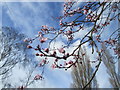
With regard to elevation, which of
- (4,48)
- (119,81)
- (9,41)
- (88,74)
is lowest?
→ (119,81)

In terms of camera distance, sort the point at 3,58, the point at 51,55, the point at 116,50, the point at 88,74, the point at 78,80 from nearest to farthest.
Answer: the point at 51,55 < the point at 116,50 < the point at 3,58 < the point at 88,74 < the point at 78,80

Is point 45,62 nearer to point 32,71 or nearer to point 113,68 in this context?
point 32,71

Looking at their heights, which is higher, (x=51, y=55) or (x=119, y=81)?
(x=51, y=55)

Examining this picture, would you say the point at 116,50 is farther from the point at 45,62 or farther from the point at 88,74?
the point at 88,74

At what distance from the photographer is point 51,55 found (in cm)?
76

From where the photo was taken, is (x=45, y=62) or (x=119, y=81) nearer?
(x=45, y=62)

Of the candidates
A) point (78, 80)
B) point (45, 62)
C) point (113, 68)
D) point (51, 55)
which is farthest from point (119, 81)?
point (51, 55)

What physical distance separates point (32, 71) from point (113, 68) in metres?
8.24

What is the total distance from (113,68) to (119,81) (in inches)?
62.3

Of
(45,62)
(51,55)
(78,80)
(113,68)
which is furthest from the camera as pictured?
(113,68)

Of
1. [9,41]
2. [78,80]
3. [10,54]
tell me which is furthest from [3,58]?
[78,80]

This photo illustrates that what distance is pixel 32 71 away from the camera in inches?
322

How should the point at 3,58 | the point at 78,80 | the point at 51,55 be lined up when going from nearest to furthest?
the point at 51,55, the point at 3,58, the point at 78,80

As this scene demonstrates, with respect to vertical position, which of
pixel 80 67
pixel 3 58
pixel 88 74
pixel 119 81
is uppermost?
pixel 3 58
